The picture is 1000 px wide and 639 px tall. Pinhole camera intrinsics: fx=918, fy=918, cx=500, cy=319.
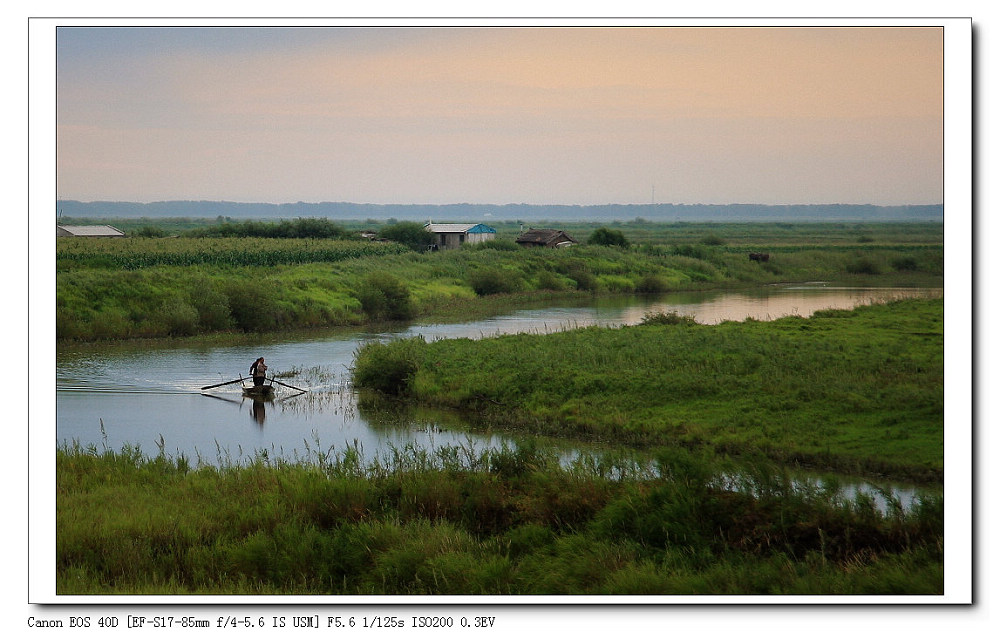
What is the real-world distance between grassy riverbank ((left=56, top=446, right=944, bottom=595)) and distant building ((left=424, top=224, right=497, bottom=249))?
3068 centimetres

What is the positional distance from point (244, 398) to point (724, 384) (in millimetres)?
6737

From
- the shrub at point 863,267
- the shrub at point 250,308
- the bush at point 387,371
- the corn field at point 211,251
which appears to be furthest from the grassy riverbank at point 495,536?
the shrub at point 250,308

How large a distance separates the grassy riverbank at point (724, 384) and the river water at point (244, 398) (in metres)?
0.63

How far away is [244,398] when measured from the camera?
13219 mm

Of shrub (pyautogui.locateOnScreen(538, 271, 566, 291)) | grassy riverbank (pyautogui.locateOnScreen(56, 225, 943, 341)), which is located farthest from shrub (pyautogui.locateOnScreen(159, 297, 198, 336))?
shrub (pyautogui.locateOnScreen(538, 271, 566, 291))

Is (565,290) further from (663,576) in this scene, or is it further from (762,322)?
(663,576)

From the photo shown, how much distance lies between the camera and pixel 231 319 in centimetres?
1933

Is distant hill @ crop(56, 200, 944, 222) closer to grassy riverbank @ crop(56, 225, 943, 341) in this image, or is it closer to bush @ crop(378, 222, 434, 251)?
grassy riverbank @ crop(56, 225, 943, 341)

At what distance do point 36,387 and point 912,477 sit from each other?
6642 mm

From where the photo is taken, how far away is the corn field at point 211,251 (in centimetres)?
1978

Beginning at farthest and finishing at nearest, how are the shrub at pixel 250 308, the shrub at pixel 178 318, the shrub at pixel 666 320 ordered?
the shrub at pixel 250 308 < the shrub at pixel 178 318 < the shrub at pixel 666 320

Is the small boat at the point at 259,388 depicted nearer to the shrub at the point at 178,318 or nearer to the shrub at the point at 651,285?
the shrub at the point at 178,318
